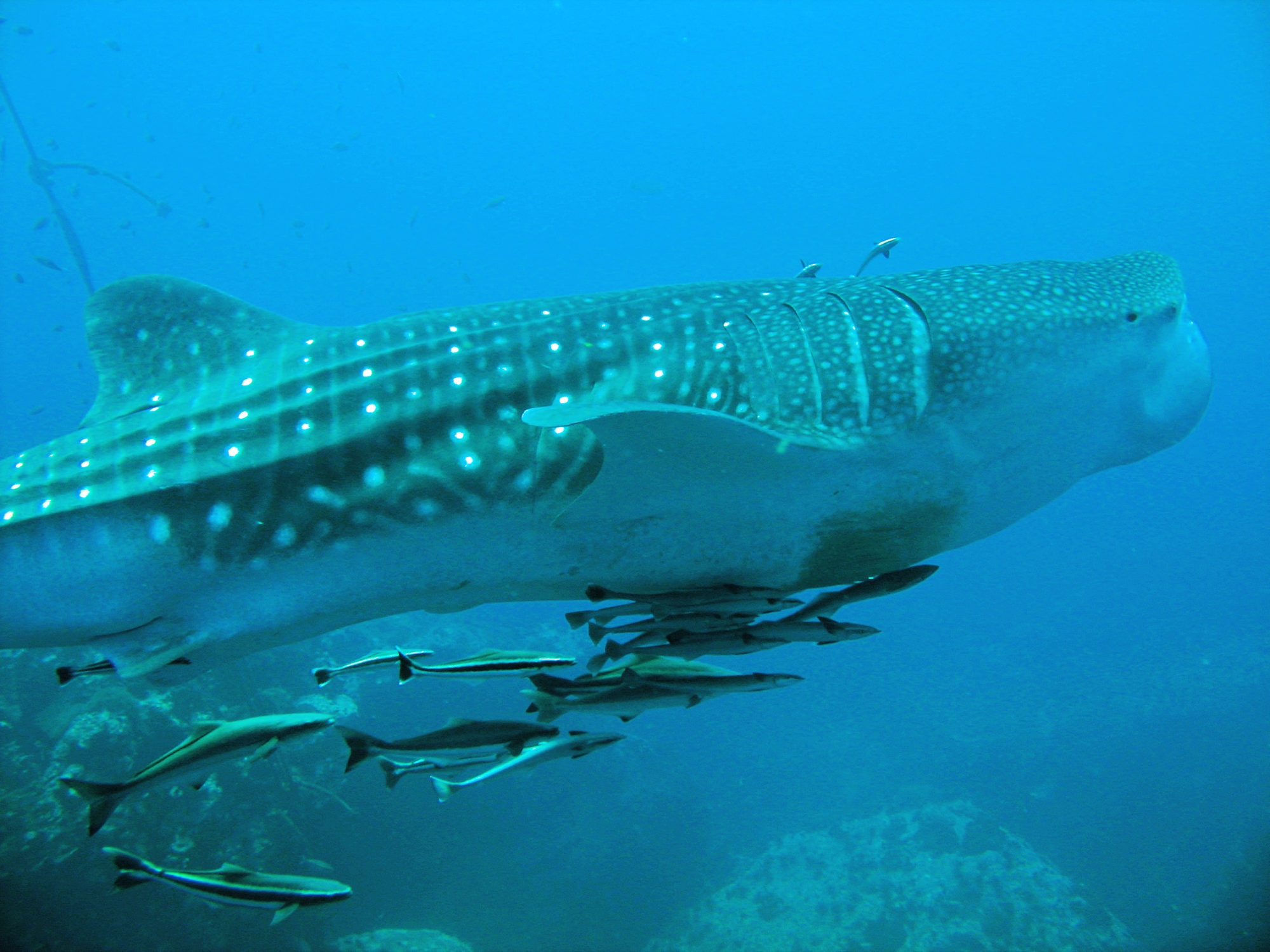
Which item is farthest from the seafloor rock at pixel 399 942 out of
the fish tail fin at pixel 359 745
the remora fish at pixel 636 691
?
the remora fish at pixel 636 691

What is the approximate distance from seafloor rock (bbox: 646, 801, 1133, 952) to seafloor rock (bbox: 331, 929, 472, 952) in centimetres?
476

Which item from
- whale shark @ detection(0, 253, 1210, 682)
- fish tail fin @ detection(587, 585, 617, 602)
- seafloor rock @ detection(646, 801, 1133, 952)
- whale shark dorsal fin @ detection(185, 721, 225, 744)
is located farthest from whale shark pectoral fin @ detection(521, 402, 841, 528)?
seafloor rock @ detection(646, 801, 1133, 952)

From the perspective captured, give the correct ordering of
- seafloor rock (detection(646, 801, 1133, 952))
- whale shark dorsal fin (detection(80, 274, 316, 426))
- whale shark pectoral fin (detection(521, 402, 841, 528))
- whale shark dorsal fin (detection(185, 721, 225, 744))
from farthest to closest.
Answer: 1. seafloor rock (detection(646, 801, 1133, 952))
2. whale shark dorsal fin (detection(185, 721, 225, 744))
3. whale shark dorsal fin (detection(80, 274, 316, 426))
4. whale shark pectoral fin (detection(521, 402, 841, 528))

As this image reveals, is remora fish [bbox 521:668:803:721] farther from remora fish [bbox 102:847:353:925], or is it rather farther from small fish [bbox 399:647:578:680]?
remora fish [bbox 102:847:353:925]

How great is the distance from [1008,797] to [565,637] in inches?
582

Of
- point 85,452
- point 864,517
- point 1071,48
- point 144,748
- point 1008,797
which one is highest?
point 1071,48

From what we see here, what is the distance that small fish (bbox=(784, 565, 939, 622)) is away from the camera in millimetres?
2162

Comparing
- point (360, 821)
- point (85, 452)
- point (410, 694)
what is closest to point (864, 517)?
point (85, 452)

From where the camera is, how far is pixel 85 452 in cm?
202

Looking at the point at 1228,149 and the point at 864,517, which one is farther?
the point at 1228,149

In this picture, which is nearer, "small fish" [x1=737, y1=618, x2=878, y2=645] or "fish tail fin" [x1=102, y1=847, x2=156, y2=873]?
"small fish" [x1=737, y1=618, x2=878, y2=645]

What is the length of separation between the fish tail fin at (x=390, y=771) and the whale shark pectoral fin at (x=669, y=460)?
159 cm

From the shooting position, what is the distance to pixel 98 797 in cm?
277

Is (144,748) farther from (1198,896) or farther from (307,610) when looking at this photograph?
(1198,896)
